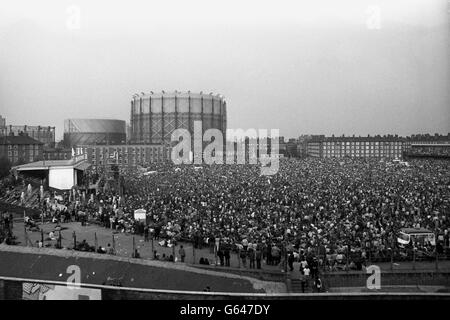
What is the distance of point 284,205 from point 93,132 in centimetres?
497

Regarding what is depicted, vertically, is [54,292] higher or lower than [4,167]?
lower

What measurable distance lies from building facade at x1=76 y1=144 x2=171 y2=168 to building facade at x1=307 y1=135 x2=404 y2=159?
3.66 metres

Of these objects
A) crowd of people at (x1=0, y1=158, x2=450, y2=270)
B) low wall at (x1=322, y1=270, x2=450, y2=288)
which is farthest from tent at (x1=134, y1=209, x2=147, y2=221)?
low wall at (x1=322, y1=270, x2=450, y2=288)

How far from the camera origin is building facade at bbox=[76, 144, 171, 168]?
10736 millimetres

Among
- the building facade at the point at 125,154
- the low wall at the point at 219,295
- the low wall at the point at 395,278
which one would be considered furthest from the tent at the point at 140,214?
the low wall at the point at 395,278

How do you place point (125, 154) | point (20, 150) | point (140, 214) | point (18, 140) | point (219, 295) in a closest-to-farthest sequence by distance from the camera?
point (219, 295)
point (140, 214)
point (125, 154)
point (18, 140)
point (20, 150)

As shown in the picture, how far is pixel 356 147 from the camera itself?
12461mm

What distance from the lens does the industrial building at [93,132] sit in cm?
1071

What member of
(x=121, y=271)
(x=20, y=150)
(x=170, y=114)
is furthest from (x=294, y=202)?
(x=20, y=150)

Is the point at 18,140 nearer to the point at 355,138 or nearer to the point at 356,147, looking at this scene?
the point at 356,147

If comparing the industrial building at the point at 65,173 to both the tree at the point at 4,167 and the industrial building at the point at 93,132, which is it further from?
the tree at the point at 4,167

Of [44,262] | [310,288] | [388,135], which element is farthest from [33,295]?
[388,135]

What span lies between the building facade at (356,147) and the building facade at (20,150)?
11.6 meters
